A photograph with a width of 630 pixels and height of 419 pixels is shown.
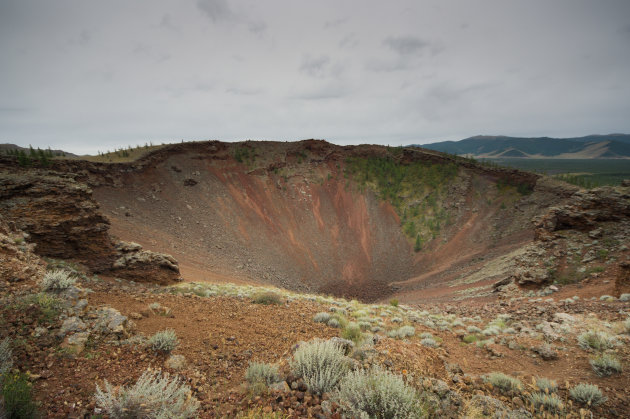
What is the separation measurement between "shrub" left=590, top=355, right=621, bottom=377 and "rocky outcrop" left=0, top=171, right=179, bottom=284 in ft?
41.2

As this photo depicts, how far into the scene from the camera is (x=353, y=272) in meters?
27.0

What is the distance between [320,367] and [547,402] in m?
3.03

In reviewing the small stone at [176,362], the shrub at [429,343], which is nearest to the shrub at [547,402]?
the shrub at [429,343]

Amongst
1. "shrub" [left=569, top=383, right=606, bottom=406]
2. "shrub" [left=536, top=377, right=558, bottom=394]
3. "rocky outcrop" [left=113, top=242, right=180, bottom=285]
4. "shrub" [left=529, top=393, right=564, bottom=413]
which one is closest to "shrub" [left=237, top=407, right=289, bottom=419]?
"shrub" [left=529, top=393, right=564, bottom=413]

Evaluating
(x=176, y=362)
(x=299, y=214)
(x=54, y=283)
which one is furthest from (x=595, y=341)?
(x=299, y=214)

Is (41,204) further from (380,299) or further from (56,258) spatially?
(380,299)

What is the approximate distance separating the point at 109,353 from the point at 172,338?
2.62 feet

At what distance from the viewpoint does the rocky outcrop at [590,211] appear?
45.8 feet

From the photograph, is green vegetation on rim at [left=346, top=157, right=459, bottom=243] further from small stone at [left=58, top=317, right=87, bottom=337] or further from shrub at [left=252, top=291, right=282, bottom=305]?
small stone at [left=58, top=317, right=87, bottom=337]

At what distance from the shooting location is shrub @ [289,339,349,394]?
3244 millimetres

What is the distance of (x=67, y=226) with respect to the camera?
382 inches

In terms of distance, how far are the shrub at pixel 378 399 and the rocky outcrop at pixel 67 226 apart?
33.7ft

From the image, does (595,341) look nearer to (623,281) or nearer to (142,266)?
(623,281)

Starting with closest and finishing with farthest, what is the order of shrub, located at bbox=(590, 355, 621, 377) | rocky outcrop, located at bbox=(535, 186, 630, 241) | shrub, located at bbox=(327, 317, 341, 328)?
shrub, located at bbox=(590, 355, 621, 377) → shrub, located at bbox=(327, 317, 341, 328) → rocky outcrop, located at bbox=(535, 186, 630, 241)
